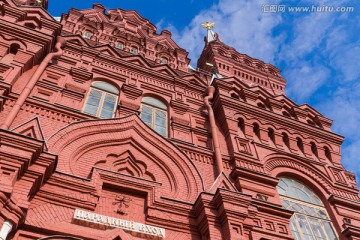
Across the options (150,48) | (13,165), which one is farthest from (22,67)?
(150,48)

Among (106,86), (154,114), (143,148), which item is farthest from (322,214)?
(106,86)

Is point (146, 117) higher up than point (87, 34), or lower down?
lower down

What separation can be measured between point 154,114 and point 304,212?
208 inches

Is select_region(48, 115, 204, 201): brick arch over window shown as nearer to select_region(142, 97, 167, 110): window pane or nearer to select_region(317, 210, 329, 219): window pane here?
select_region(142, 97, 167, 110): window pane

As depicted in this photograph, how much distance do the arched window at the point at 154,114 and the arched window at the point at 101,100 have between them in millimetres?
951

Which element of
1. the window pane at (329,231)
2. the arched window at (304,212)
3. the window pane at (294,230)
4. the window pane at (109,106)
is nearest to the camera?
the window pane at (294,230)

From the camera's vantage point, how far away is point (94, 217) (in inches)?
275

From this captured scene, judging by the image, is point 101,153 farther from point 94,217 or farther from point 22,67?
point 22,67

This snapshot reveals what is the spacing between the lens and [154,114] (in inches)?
449

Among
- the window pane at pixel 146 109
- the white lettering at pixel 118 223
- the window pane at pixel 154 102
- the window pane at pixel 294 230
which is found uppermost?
the window pane at pixel 154 102

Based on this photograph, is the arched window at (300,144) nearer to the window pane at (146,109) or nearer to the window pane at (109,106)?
the window pane at (146,109)

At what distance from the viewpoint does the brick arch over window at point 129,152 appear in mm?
8367

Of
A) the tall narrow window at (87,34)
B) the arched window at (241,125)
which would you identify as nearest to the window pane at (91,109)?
the tall narrow window at (87,34)

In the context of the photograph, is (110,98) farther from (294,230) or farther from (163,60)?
(294,230)
